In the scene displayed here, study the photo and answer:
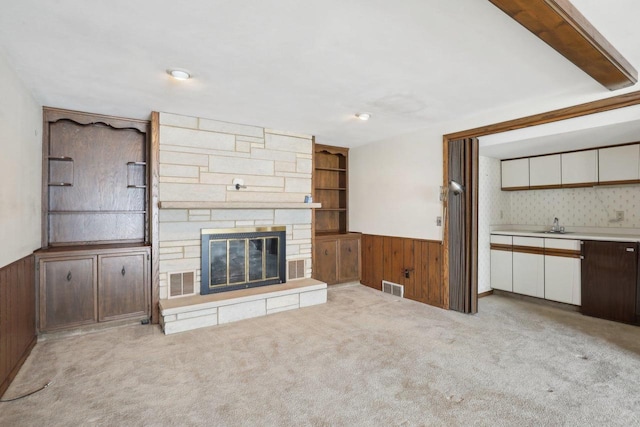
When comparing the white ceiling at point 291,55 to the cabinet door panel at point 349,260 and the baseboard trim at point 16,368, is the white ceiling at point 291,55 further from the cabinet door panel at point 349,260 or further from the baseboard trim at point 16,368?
the cabinet door panel at point 349,260

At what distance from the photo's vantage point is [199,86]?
9.61 feet

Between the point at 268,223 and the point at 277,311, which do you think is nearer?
the point at 277,311

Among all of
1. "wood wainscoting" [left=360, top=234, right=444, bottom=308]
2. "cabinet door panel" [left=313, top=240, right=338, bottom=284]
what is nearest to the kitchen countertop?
"wood wainscoting" [left=360, top=234, right=444, bottom=308]

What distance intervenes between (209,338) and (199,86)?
7.68 feet

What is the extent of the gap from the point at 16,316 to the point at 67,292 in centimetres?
70

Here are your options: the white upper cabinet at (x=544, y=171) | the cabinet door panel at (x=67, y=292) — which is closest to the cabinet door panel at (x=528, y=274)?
the white upper cabinet at (x=544, y=171)

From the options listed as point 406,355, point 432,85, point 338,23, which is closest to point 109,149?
point 338,23

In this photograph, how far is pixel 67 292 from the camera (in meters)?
3.26

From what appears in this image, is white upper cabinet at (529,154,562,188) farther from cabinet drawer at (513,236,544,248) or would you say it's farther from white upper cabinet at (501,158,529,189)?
cabinet drawer at (513,236,544,248)

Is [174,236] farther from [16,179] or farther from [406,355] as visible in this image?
[406,355]

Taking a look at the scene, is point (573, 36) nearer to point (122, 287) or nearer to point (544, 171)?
point (544, 171)

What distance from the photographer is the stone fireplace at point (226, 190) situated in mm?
3771

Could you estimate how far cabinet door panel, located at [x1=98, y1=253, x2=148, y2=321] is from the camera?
3.43 m

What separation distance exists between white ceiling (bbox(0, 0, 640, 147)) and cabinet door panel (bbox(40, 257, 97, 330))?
1.63 m
